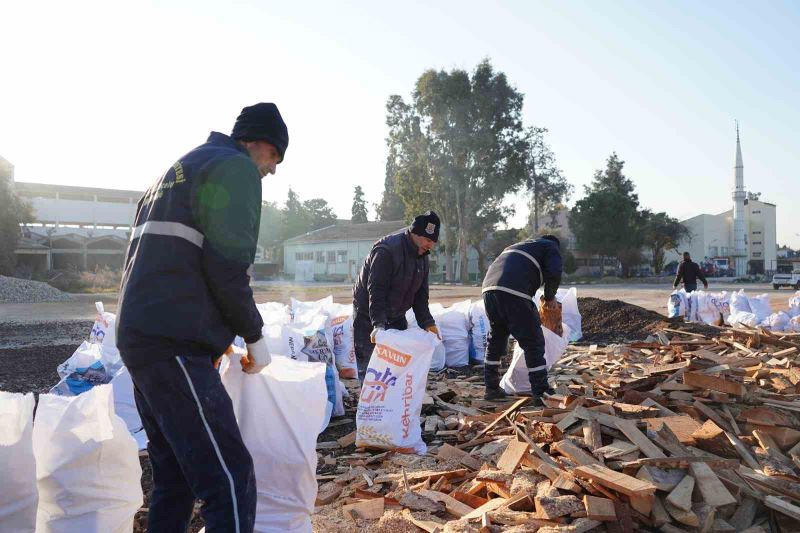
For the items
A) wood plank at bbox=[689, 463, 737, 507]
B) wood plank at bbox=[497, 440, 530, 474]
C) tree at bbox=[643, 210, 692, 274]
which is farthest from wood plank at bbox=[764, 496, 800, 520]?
tree at bbox=[643, 210, 692, 274]

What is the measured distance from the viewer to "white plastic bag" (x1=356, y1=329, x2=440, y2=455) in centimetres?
387

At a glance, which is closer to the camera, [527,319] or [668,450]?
[668,450]

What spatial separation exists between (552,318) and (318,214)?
241ft

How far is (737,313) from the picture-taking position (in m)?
10.1

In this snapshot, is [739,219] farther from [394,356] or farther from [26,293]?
[394,356]

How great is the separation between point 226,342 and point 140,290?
33 centimetres

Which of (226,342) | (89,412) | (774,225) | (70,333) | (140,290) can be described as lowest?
(70,333)

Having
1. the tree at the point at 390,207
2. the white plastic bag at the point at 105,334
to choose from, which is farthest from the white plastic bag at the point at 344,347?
the tree at the point at 390,207

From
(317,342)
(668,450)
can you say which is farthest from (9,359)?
(668,450)

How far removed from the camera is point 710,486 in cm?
279

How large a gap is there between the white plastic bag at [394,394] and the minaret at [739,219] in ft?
226

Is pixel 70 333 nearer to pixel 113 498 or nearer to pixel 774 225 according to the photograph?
pixel 113 498

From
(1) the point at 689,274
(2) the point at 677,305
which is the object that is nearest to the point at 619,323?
(2) the point at 677,305

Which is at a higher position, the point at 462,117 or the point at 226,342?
the point at 462,117
